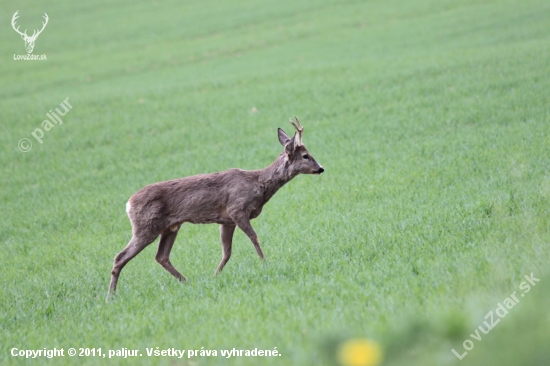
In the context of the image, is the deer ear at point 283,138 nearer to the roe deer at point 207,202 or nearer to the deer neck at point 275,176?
the roe deer at point 207,202

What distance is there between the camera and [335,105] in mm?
20344

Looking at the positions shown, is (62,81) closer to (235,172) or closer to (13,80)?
(13,80)

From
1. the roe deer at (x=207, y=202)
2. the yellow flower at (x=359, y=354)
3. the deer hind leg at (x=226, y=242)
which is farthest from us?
the deer hind leg at (x=226, y=242)

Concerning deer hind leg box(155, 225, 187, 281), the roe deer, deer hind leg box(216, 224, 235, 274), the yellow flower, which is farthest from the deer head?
the yellow flower

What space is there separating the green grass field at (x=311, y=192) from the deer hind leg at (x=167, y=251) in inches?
10.4

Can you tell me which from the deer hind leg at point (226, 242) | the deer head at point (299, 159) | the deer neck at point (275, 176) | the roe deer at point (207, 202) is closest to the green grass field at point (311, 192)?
the deer hind leg at point (226, 242)

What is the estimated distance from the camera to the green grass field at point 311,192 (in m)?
5.86

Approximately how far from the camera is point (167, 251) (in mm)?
9234

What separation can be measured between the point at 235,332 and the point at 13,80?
3003cm

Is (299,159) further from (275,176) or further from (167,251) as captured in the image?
(167,251)

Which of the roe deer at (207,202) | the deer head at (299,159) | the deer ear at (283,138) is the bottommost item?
the roe deer at (207,202)

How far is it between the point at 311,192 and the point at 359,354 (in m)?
9.99

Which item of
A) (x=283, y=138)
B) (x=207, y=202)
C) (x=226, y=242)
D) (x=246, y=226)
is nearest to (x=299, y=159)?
(x=283, y=138)

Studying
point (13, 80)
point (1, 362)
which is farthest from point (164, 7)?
point (1, 362)
